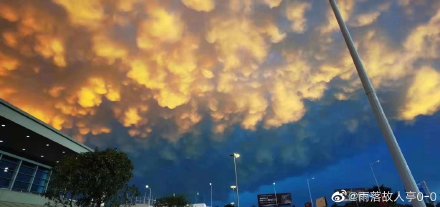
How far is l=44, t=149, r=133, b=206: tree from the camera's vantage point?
2058 centimetres

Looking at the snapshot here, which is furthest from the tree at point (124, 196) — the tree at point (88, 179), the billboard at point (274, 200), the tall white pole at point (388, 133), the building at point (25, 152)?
the billboard at point (274, 200)

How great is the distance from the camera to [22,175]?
3991cm

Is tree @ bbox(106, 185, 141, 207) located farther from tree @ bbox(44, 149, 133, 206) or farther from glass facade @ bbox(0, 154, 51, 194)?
glass facade @ bbox(0, 154, 51, 194)

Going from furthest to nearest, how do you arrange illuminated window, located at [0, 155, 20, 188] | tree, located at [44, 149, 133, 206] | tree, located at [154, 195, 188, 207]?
tree, located at [154, 195, 188, 207]
illuminated window, located at [0, 155, 20, 188]
tree, located at [44, 149, 133, 206]

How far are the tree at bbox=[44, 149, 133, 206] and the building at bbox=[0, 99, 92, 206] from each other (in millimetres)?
12285

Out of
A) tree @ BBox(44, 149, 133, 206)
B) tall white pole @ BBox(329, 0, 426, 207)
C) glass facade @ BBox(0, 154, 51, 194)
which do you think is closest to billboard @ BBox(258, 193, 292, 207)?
glass facade @ BBox(0, 154, 51, 194)

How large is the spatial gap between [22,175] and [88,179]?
2613 cm

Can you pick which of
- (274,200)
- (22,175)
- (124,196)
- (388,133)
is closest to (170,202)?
(22,175)

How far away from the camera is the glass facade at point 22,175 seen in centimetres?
3641

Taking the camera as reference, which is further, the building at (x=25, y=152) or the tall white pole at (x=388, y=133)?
the building at (x=25, y=152)

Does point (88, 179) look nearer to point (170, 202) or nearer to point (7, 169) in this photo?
point (7, 169)

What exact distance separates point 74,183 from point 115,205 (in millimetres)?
3315

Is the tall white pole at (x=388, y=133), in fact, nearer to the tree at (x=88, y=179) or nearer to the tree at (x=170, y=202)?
the tree at (x=88, y=179)

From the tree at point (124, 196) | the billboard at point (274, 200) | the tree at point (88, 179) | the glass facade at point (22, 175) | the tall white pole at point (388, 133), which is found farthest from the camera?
the billboard at point (274, 200)
